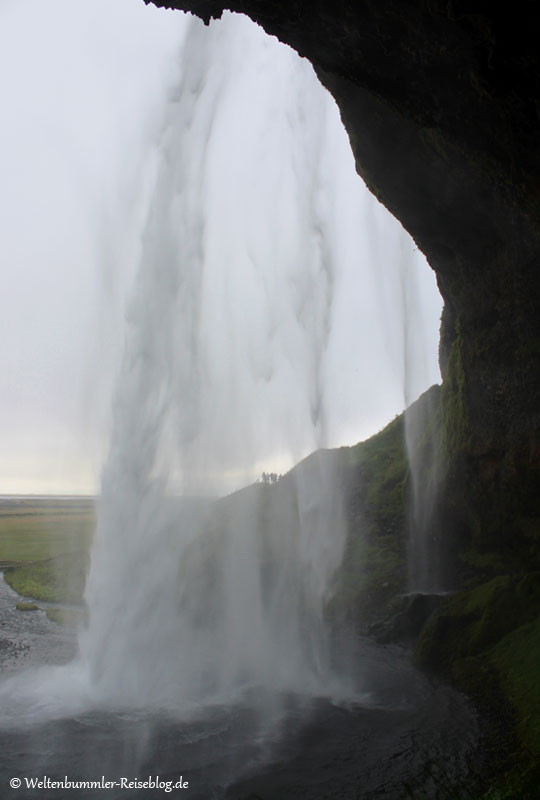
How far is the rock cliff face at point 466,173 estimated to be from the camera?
8.62 meters

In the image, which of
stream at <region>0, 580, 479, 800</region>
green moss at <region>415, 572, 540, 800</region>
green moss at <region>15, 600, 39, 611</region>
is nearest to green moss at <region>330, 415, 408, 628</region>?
green moss at <region>415, 572, 540, 800</region>

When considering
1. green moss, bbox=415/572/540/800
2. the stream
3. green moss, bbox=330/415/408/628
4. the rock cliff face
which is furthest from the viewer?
green moss, bbox=330/415/408/628

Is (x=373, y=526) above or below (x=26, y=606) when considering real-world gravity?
above

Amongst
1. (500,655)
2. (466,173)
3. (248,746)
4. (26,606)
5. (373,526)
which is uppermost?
(466,173)

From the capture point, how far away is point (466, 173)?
13.4 m

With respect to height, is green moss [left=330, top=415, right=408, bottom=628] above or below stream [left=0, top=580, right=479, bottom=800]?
above

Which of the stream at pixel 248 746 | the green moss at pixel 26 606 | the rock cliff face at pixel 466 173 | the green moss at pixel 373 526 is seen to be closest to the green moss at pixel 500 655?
the stream at pixel 248 746

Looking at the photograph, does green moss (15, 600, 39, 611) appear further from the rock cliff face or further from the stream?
the rock cliff face

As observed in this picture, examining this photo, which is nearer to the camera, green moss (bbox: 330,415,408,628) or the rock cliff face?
the rock cliff face

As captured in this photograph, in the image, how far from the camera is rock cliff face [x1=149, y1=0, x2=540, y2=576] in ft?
28.3

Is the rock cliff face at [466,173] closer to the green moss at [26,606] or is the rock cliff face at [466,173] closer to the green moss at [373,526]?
the green moss at [373,526]

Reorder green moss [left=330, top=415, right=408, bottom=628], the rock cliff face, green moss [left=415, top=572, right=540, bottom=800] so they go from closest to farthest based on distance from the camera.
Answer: the rock cliff face < green moss [left=415, top=572, right=540, bottom=800] < green moss [left=330, top=415, right=408, bottom=628]

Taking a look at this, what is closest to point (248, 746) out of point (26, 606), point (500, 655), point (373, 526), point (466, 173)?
point (500, 655)

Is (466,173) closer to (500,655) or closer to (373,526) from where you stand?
(500,655)
